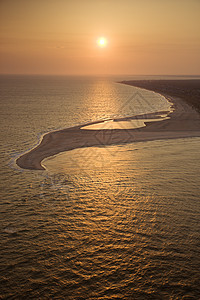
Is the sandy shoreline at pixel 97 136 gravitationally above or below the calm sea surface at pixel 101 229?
above

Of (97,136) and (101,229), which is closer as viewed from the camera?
(101,229)

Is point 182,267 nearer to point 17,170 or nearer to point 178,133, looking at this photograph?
point 17,170

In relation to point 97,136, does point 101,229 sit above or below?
below

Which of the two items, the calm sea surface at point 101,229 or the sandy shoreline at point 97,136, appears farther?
the sandy shoreline at point 97,136

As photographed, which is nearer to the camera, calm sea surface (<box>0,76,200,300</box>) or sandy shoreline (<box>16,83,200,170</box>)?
calm sea surface (<box>0,76,200,300</box>)

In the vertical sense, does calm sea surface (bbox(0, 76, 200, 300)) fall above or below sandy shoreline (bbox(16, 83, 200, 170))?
below
